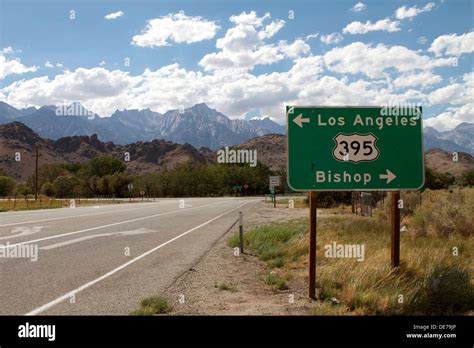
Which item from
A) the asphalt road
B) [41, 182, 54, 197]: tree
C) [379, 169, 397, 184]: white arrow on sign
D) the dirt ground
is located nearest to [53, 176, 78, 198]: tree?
[41, 182, 54, 197]: tree

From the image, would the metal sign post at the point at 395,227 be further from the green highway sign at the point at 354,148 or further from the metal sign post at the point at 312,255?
the metal sign post at the point at 312,255

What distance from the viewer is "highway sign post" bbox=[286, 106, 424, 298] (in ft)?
25.2

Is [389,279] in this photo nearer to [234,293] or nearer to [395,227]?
[395,227]

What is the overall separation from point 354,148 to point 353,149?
0.08 ft

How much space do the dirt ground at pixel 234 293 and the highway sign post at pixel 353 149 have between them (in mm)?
919

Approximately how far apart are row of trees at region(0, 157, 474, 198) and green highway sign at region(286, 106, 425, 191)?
97485 mm

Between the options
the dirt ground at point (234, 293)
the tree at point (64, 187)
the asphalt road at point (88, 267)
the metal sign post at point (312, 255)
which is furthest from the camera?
the tree at point (64, 187)

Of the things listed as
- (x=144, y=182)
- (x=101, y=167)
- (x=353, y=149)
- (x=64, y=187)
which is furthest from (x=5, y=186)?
(x=353, y=149)

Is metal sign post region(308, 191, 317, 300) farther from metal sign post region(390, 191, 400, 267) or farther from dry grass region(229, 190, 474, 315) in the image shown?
metal sign post region(390, 191, 400, 267)

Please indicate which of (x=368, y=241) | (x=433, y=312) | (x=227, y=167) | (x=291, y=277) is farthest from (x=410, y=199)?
(x=227, y=167)

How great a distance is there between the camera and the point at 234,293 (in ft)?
25.5

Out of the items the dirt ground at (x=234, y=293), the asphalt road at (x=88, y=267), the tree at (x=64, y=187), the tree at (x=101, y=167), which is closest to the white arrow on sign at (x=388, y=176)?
the dirt ground at (x=234, y=293)

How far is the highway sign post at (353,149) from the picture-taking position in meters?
7.68
